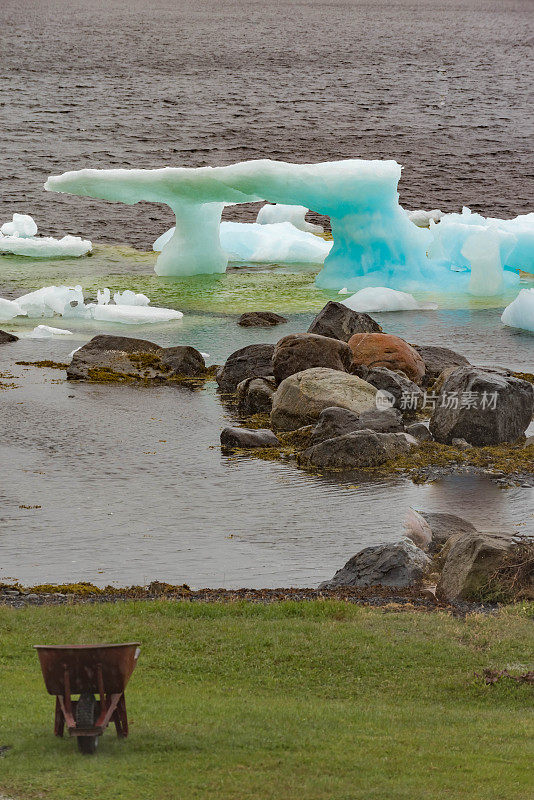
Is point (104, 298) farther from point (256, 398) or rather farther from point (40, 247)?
point (256, 398)

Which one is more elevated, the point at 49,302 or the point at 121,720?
the point at 49,302

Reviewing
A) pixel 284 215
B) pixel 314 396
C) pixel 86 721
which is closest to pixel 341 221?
pixel 284 215

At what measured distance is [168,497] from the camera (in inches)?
739

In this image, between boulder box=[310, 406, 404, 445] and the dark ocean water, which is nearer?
boulder box=[310, 406, 404, 445]

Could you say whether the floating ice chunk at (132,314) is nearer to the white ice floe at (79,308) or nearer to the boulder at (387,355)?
the white ice floe at (79,308)

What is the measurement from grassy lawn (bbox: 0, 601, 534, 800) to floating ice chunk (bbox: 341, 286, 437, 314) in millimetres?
22104

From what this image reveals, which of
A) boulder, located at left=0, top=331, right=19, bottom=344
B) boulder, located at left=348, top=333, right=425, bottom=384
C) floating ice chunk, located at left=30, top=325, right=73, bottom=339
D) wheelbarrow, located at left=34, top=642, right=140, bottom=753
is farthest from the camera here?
floating ice chunk, located at left=30, top=325, right=73, bottom=339

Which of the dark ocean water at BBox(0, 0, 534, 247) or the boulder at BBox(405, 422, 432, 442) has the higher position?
the dark ocean water at BBox(0, 0, 534, 247)

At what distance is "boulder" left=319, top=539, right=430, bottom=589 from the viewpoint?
48.5 feet

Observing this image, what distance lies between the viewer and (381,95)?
88688 millimetres

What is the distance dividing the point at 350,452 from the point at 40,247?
90.1ft

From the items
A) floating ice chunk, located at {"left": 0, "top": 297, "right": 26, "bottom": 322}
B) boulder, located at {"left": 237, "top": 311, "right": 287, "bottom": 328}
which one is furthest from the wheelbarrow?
floating ice chunk, located at {"left": 0, "top": 297, "right": 26, "bottom": 322}

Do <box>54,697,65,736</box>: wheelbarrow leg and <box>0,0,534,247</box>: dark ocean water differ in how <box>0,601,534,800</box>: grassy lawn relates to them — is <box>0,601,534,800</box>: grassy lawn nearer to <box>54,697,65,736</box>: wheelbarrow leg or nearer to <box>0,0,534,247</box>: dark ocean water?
<box>54,697,65,736</box>: wheelbarrow leg

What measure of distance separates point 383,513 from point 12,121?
6507 centimetres
